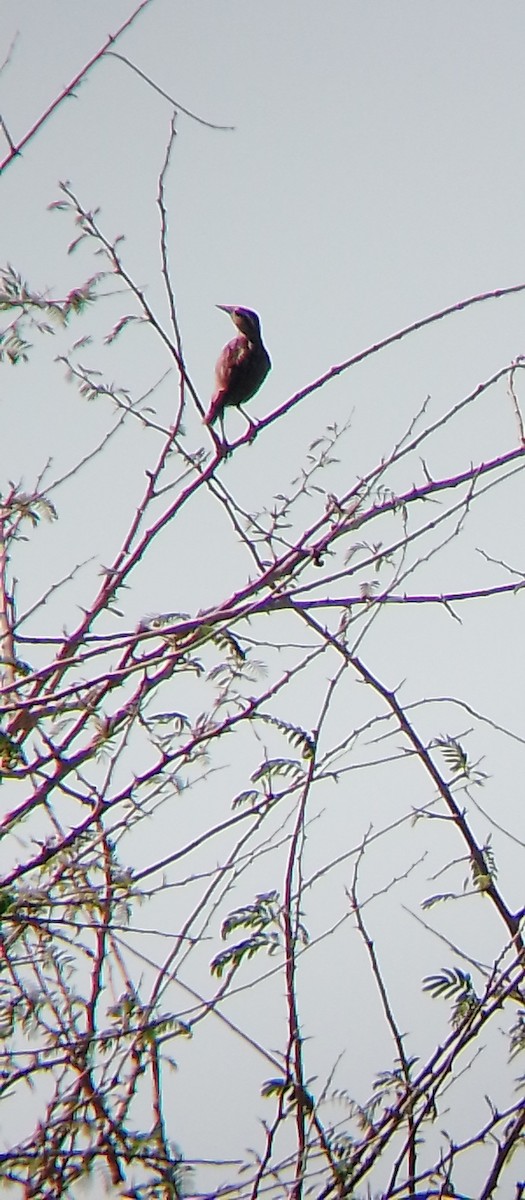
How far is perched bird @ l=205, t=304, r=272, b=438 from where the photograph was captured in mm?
4375

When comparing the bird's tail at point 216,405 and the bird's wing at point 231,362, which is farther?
the bird's wing at point 231,362

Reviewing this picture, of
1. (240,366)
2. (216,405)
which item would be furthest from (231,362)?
(216,405)

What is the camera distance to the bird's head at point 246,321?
15.5 feet

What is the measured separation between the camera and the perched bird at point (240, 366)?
4375 mm

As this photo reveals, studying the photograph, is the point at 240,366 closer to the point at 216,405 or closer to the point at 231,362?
the point at 231,362

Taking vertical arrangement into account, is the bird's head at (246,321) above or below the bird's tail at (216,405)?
above

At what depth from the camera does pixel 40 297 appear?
9.27 ft

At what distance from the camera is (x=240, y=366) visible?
4.55 meters

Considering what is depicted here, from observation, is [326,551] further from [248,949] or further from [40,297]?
[40,297]

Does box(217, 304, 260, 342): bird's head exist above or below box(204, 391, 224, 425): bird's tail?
above

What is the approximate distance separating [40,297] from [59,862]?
4.02 ft

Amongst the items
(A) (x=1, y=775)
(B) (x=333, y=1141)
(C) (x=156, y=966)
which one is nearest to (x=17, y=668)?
(A) (x=1, y=775)

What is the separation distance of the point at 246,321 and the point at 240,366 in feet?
0.98

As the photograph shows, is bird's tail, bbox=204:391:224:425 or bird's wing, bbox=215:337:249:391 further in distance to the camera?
bird's wing, bbox=215:337:249:391
